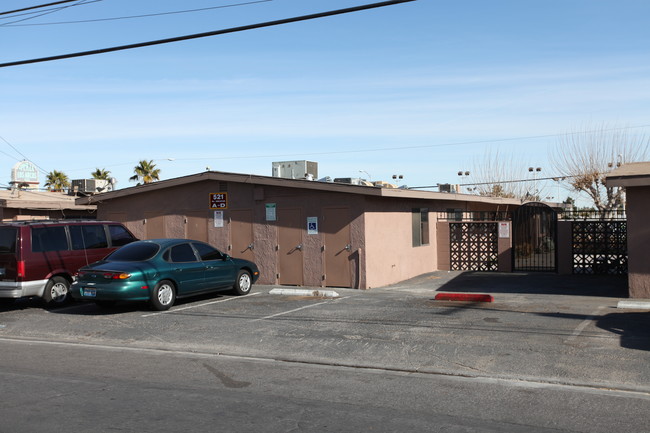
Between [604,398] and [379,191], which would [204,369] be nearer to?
[604,398]

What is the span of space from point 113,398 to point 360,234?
35.0ft

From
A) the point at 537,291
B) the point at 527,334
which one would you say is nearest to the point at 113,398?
the point at 527,334

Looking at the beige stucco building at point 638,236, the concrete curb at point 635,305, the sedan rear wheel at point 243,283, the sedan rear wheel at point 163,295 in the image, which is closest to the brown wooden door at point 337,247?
the sedan rear wheel at point 243,283

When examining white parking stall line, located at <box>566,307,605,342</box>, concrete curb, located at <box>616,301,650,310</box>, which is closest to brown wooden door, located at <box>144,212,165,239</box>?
white parking stall line, located at <box>566,307,605,342</box>

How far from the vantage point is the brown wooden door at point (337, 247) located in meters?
17.6

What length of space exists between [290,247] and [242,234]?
5.71ft

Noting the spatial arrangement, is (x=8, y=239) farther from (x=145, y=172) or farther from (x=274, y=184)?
(x=145, y=172)

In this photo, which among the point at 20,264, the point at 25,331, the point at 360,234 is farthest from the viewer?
the point at 360,234

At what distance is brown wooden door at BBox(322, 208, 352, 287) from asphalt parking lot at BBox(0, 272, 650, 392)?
79 cm

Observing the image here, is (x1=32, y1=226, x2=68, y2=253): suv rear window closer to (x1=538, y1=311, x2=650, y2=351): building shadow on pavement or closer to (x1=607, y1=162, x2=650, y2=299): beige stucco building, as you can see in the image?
(x1=538, y1=311, x2=650, y2=351): building shadow on pavement

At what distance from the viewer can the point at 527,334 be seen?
10742mm

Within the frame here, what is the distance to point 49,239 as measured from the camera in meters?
15.0

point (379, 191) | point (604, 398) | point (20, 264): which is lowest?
point (604, 398)

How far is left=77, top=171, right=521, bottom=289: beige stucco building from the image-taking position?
693 inches
